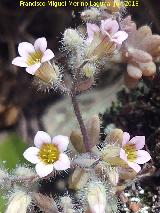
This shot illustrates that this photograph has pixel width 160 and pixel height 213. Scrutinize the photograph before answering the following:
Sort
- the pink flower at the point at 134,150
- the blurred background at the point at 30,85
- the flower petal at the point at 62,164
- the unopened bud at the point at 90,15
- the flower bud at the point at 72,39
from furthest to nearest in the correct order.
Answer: the blurred background at the point at 30,85
the unopened bud at the point at 90,15
the flower bud at the point at 72,39
the pink flower at the point at 134,150
the flower petal at the point at 62,164

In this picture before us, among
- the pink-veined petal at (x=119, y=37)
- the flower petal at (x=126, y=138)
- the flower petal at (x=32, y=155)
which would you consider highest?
the pink-veined petal at (x=119, y=37)

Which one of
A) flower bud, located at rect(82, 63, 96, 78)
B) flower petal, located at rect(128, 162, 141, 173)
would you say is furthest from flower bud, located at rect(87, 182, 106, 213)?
flower bud, located at rect(82, 63, 96, 78)

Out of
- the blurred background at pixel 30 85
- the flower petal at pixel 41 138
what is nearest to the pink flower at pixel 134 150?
the flower petal at pixel 41 138

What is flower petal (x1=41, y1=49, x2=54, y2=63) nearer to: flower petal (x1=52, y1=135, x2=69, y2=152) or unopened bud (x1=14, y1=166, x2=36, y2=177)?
flower petal (x1=52, y1=135, x2=69, y2=152)

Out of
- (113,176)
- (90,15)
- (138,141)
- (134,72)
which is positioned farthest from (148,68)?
(113,176)

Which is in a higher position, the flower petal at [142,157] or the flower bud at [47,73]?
the flower bud at [47,73]

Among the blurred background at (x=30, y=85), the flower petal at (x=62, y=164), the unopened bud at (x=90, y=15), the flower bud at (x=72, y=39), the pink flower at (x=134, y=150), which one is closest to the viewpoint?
the flower petal at (x=62, y=164)

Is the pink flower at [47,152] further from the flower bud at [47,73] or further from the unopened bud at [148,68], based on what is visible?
the unopened bud at [148,68]

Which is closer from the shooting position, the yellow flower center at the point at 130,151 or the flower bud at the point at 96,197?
the flower bud at the point at 96,197
